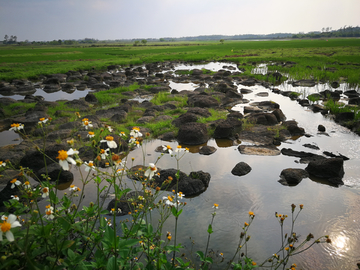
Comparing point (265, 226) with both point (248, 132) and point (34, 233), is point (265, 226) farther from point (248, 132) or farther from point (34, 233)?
point (248, 132)

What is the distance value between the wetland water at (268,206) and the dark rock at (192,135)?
0.56 metres

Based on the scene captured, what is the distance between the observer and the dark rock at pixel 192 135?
27.7 ft

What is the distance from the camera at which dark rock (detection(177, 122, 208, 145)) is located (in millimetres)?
8438

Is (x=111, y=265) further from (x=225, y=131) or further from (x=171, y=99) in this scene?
(x=171, y=99)

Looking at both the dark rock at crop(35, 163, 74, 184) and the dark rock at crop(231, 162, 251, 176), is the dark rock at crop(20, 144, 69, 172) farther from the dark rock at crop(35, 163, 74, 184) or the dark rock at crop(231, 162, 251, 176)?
the dark rock at crop(231, 162, 251, 176)

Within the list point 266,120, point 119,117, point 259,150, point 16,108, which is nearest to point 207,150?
point 259,150

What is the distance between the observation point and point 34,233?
5.33 feet

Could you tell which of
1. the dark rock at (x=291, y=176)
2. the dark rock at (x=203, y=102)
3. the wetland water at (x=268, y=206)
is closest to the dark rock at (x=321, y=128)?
the wetland water at (x=268, y=206)

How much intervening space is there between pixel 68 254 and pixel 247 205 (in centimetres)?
407

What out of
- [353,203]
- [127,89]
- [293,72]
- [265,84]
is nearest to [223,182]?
[353,203]

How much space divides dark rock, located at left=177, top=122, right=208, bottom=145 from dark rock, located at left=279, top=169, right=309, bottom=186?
10.6 ft

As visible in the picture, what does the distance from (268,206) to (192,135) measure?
404cm

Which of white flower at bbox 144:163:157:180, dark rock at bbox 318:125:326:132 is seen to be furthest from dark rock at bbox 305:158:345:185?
white flower at bbox 144:163:157:180

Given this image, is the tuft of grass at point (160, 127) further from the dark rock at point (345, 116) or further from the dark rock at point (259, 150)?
the dark rock at point (345, 116)
